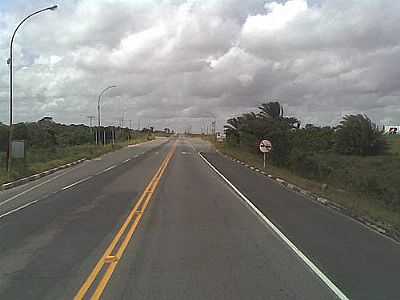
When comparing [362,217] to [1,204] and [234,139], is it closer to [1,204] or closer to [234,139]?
[1,204]

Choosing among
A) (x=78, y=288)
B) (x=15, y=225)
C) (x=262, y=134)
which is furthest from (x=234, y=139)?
(x=78, y=288)

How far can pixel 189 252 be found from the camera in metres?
9.30

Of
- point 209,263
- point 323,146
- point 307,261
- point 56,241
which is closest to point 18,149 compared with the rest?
point 56,241

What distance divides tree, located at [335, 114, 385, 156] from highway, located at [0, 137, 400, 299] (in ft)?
169

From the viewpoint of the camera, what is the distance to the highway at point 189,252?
6.91 m

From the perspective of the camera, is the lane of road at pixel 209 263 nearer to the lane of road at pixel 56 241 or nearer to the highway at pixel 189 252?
the highway at pixel 189 252

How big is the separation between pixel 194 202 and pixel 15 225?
641cm

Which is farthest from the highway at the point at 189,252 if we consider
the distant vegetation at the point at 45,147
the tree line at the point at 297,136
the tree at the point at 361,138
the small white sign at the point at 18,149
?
the tree at the point at 361,138

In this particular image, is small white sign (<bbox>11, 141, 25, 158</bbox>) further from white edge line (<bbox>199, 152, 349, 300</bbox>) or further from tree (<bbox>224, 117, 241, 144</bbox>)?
tree (<bbox>224, 117, 241, 144</bbox>)

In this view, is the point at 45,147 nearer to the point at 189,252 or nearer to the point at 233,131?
the point at 233,131

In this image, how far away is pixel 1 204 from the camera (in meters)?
17.8

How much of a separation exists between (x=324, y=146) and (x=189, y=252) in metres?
67.6

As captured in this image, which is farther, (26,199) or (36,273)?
(26,199)

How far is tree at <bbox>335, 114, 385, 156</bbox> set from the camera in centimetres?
6644
